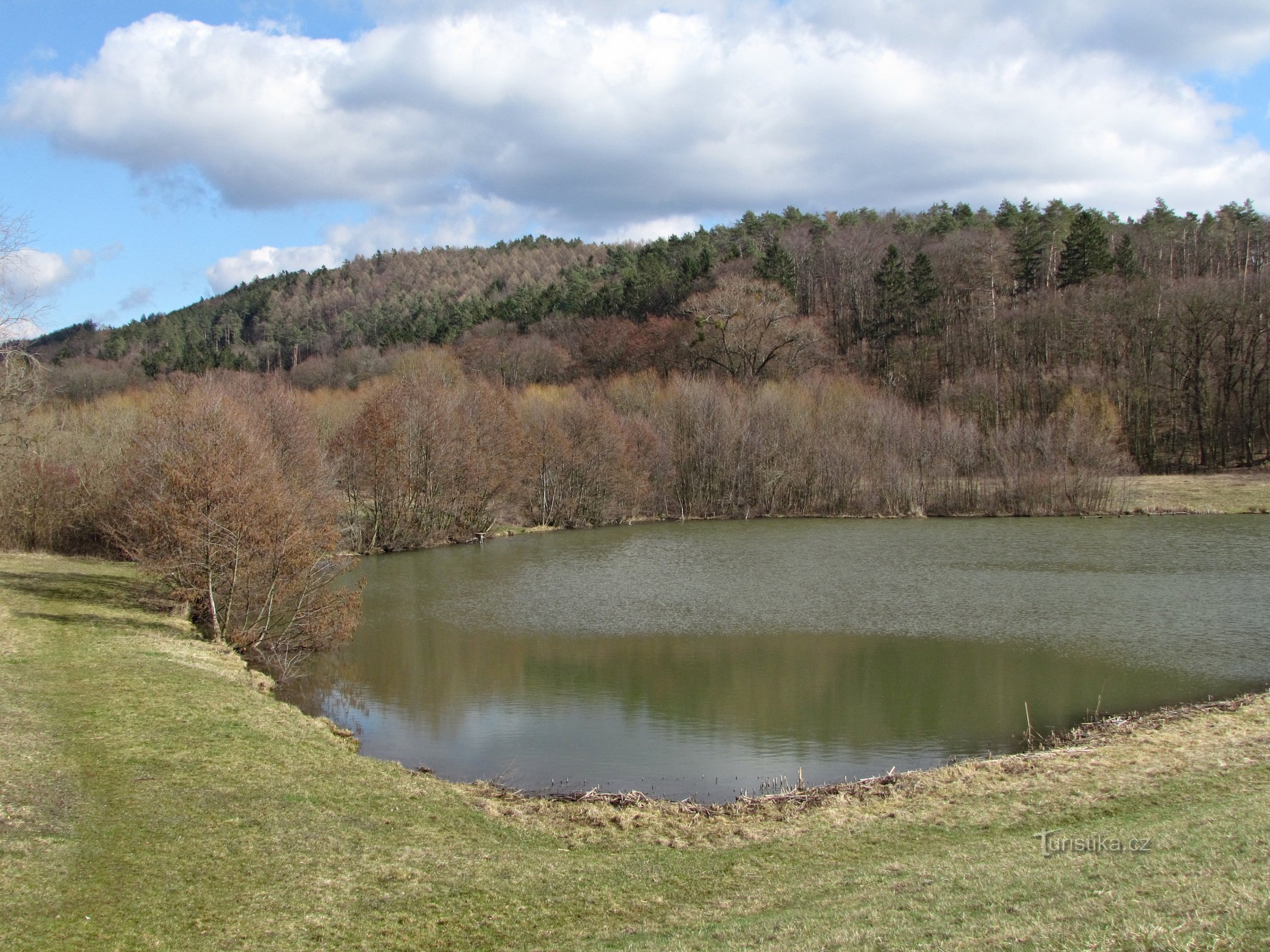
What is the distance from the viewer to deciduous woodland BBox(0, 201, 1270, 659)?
2205 centimetres

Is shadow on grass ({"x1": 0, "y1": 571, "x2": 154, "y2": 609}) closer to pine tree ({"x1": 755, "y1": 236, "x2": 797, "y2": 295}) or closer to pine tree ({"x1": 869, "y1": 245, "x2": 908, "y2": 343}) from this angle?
pine tree ({"x1": 755, "y1": 236, "x2": 797, "y2": 295})

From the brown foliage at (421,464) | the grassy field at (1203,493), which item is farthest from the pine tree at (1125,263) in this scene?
the brown foliage at (421,464)

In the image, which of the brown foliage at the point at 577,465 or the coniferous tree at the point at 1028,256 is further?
the coniferous tree at the point at 1028,256

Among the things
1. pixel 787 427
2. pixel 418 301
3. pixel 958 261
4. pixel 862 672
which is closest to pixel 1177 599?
pixel 862 672

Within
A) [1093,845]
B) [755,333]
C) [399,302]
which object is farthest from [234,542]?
[399,302]

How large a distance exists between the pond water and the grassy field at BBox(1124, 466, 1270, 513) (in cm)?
1186

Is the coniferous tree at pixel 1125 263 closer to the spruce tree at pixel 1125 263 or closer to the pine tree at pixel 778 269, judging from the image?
the spruce tree at pixel 1125 263

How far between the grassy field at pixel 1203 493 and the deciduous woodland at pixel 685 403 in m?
2.13

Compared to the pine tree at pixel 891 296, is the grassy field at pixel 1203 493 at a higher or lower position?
lower

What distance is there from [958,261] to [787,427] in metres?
33.2

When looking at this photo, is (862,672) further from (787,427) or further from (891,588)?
(787,427)

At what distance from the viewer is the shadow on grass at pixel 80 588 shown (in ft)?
70.2

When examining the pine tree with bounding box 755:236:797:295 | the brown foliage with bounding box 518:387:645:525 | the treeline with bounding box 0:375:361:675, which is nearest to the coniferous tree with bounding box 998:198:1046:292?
the pine tree with bounding box 755:236:797:295

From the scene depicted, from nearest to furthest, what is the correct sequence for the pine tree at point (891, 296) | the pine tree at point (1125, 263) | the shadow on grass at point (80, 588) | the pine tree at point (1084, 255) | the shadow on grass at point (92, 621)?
the shadow on grass at point (92, 621), the shadow on grass at point (80, 588), the pine tree at point (1125, 263), the pine tree at point (1084, 255), the pine tree at point (891, 296)
